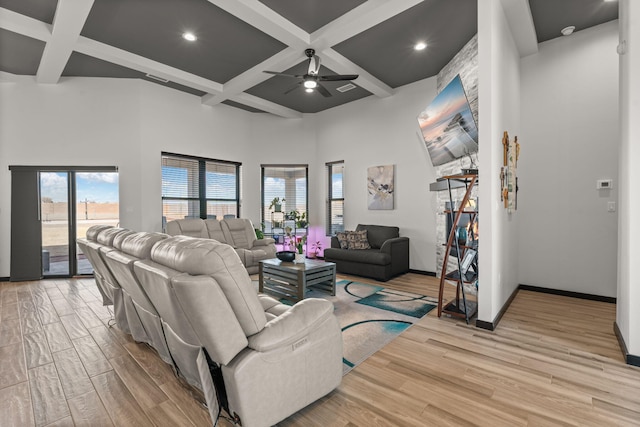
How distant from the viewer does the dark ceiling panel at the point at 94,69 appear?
4869mm

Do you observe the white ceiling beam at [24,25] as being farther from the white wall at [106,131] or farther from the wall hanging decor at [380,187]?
the wall hanging decor at [380,187]

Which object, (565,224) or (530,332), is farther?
(565,224)

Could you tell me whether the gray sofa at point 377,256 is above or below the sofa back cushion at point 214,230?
below

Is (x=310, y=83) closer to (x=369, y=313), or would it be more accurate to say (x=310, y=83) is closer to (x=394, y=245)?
(x=394, y=245)

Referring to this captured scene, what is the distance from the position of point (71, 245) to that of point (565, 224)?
8.04m

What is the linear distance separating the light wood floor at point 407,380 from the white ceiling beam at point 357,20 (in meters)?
3.48

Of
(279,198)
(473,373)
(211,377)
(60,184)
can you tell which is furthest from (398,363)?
(60,184)

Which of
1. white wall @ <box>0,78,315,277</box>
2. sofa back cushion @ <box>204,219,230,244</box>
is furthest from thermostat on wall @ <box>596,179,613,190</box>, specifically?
white wall @ <box>0,78,315,277</box>

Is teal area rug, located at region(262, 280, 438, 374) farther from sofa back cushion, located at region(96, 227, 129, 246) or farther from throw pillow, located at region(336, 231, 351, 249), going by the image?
sofa back cushion, located at region(96, 227, 129, 246)

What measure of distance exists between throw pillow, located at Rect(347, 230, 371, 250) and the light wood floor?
2.52m

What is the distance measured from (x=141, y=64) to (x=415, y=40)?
13.6 feet

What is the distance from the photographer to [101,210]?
573cm

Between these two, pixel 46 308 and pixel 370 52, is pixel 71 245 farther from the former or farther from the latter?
pixel 370 52


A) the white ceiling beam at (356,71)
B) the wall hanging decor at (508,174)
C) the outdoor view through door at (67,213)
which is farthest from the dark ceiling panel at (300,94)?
the outdoor view through door at (67,213)
